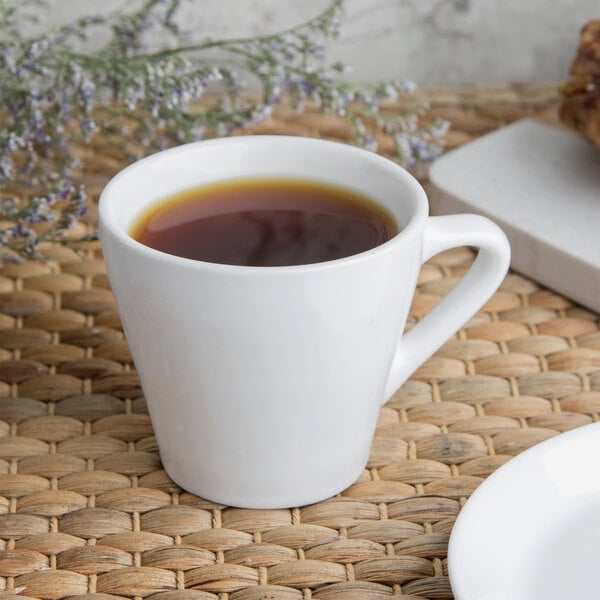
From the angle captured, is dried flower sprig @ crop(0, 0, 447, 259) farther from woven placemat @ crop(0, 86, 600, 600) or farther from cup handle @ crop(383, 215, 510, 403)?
cup handle @ crop(383, 215, 510, 403)

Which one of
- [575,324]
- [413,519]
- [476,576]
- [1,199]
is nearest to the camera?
[476,576]

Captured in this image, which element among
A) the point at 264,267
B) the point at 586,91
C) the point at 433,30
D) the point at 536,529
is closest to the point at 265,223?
the point at 264,267

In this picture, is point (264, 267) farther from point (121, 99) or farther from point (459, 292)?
point (121, 99)

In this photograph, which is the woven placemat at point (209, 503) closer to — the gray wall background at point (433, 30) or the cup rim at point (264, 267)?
the cup rim at point (264, 267)

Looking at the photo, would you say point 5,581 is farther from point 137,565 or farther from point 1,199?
point 1,199

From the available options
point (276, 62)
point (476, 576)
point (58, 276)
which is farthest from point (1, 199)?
point (476, 576)
